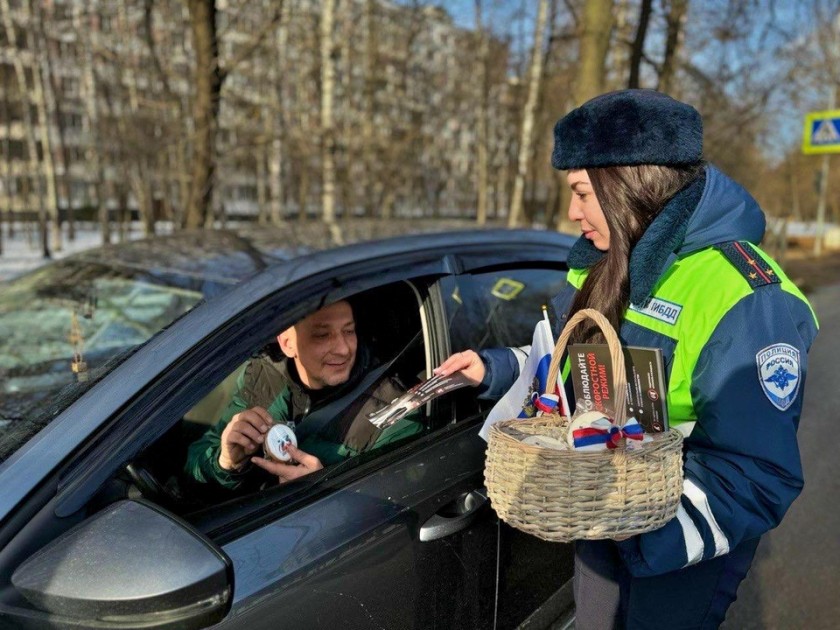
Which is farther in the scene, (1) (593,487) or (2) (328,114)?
(2) (328,114)

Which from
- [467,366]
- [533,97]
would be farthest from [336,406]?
[533,97]

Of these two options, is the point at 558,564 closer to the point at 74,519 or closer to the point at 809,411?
the point at 74,519

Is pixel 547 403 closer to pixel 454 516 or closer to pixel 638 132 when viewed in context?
pixel 454 516

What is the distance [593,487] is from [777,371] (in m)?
0.43

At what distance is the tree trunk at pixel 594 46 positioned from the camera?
26.3 ft

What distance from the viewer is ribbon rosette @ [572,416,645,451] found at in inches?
50.1

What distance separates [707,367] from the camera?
1364 millimetres

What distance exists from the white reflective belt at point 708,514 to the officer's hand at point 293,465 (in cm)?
87

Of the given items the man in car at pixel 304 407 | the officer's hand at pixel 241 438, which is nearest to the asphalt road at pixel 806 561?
the man in car at pixel 304 407

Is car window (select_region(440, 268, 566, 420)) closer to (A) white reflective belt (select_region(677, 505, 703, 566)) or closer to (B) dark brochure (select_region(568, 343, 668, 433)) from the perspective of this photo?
(B) dark brochure (select_region(568, 343, 668, 433))

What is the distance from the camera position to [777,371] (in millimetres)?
1305

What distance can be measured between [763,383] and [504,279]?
1305 millimetres

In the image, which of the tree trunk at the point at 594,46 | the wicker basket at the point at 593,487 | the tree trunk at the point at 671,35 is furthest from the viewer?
the tree trunk at the point at 671,35

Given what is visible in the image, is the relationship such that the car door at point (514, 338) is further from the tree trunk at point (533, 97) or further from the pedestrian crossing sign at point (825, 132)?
the tree trunk at point (533, 97)
